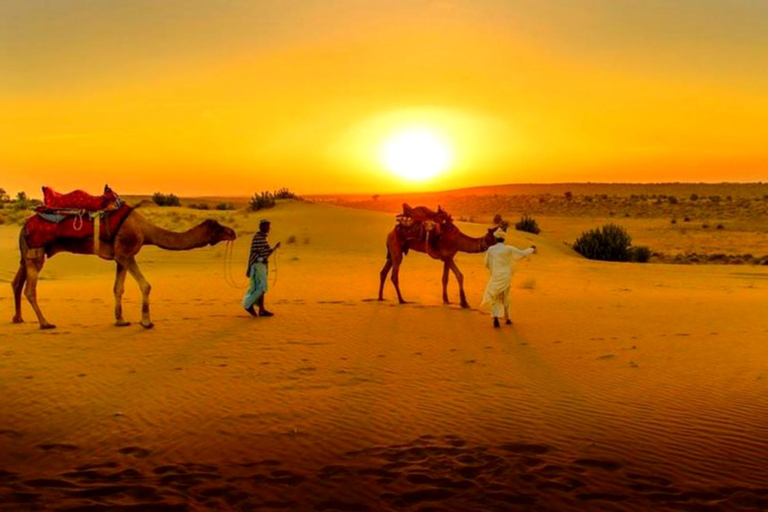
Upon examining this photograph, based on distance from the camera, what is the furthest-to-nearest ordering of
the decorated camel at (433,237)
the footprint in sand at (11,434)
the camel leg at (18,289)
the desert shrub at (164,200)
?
the desert shrub at (164,200) < the decorated camel at (433,237) < the camel leg at (18,289) < the footprint in sand at (11,434)

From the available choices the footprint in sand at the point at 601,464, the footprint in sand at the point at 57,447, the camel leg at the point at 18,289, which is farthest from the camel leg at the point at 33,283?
the footprint in sand at the point at 601,464

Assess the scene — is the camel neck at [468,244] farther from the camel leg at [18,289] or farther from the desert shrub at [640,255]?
the desert shrub at [640,255]

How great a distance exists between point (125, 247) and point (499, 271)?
6534 mm

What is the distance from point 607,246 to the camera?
32.3 metres

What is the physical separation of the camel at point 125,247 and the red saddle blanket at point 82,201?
42 cm

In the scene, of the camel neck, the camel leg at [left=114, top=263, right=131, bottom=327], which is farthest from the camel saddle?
the camel leg at [left=114, top=263, right=131, bottom=327]

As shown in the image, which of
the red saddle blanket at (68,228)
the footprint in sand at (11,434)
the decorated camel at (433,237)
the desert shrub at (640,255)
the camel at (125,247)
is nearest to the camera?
the footprint in sand at (11,434)

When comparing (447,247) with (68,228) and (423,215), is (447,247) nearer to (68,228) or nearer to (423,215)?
(423,215)

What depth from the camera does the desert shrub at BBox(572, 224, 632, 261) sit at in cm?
3192

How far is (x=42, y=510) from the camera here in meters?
5.40

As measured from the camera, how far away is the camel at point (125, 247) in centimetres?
1267

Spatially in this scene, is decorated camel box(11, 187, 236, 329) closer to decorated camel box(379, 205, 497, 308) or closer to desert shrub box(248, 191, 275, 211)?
decorated camel box(379, 205, 497, 308)

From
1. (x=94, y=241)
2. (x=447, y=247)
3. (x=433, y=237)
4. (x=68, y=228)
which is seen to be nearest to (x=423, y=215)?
(x=433, y=237)

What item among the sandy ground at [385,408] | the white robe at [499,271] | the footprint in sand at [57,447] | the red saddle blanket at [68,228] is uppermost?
the red saddle blanket at [68,228]
